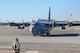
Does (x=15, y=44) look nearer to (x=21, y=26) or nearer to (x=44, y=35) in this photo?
(x=44, y=35)

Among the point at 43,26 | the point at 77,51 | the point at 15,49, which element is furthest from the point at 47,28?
the point at 15,49

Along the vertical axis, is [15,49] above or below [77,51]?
above

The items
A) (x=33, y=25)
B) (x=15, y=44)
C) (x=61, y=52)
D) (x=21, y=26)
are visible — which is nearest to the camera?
(x=15, y=44)

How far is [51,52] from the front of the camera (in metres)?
22.0

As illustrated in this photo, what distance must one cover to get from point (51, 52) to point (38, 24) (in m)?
18.7

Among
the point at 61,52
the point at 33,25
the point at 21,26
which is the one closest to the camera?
the point at 61,52

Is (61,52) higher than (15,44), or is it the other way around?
(15,44)

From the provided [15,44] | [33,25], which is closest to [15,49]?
[15,44]

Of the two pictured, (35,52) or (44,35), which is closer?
(35,52)

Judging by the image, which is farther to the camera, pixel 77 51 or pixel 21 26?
pixel 21 26

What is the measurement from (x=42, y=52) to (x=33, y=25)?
1824 cm

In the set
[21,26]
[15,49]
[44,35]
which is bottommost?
[21,26]

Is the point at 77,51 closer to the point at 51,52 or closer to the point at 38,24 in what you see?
the point at 51,52

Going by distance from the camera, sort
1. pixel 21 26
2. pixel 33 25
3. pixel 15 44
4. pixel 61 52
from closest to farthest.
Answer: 1. pixel 15 44
2. pixel 61 52
3. pixel 33 25
4. pixel 21 26
